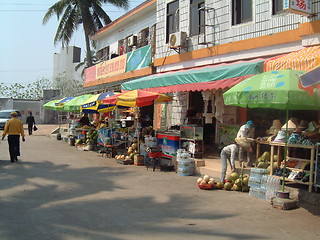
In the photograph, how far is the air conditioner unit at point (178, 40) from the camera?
12266 mm

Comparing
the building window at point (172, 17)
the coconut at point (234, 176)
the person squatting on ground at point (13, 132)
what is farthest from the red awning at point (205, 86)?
the person squatting on ground at point (13, 132)

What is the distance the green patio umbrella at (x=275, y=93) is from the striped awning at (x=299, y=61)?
25.6 inches

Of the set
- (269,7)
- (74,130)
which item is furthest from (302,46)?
(74,130)

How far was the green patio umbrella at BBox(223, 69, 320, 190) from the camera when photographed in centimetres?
565

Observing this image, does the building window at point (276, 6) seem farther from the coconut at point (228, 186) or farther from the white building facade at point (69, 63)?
the white building facade at point (69, 63)

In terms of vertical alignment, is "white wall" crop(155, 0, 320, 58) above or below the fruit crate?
above

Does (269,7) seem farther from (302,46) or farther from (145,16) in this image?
(145,16)

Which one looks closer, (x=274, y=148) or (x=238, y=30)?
(x=274, y=148)

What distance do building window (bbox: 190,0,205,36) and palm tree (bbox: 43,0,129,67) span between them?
52.2 ft

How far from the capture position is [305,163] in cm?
669

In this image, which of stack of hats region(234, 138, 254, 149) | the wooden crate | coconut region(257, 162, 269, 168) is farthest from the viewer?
the wooden crate

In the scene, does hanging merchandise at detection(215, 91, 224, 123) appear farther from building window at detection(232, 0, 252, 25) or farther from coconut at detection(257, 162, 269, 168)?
coconut at detection(257, 162, 269, 168)

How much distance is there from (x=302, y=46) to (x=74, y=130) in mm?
13458

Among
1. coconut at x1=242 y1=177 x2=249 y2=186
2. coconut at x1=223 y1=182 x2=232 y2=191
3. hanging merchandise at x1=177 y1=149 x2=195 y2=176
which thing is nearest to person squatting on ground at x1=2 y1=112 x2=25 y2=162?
hanging merchandise at x1=177 y1=149 x2=195 y2=176
